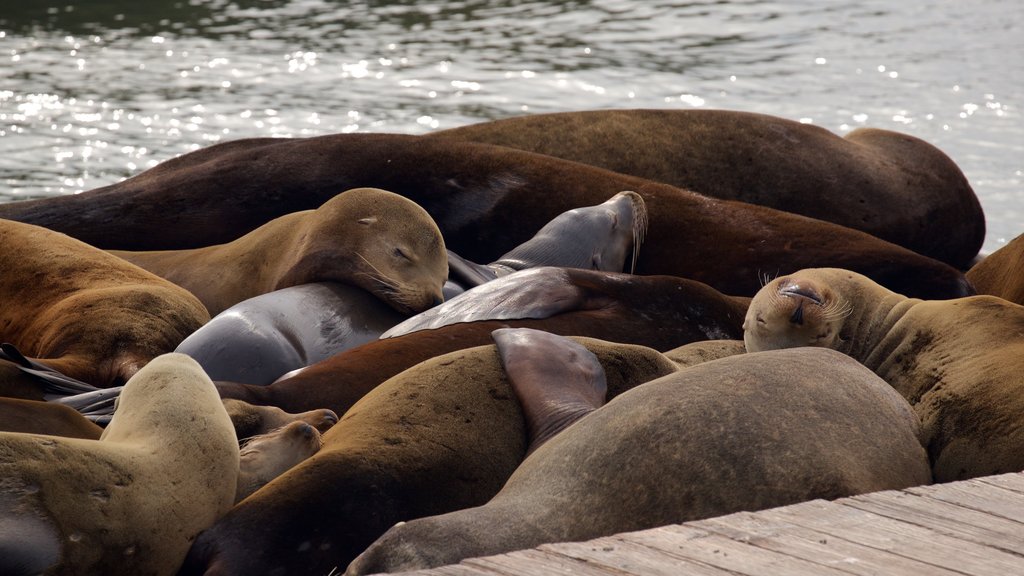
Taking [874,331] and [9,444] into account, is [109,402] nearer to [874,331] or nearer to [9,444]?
[9,444]

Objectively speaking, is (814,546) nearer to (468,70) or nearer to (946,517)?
(946,517)

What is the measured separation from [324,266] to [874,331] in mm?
1936

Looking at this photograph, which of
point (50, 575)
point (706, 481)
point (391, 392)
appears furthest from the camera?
point (391, 392)

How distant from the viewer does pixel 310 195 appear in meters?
6.39

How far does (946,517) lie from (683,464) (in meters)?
0.59

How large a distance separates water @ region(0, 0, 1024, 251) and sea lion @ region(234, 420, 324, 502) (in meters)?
5.99

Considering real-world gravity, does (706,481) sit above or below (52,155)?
above

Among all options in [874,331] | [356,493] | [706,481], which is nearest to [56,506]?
[356,493]

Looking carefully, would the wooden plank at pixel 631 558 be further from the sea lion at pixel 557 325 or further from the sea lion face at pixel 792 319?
the sea lion face at pixel 792 319

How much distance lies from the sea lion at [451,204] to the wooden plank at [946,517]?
302 cm

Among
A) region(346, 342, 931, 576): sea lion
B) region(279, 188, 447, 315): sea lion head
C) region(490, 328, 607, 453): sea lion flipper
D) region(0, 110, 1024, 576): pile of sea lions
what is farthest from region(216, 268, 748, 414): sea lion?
region(346, 342, 931, 576): sea lion

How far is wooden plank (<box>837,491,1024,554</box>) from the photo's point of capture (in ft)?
8.79

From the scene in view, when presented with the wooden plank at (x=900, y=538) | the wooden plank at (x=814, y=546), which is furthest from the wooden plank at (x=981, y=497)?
the wooden plank at (x=814, y=546)

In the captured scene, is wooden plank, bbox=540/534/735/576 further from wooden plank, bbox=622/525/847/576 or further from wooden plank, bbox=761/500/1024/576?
wooden plank, bbox=761/500/1024/576
